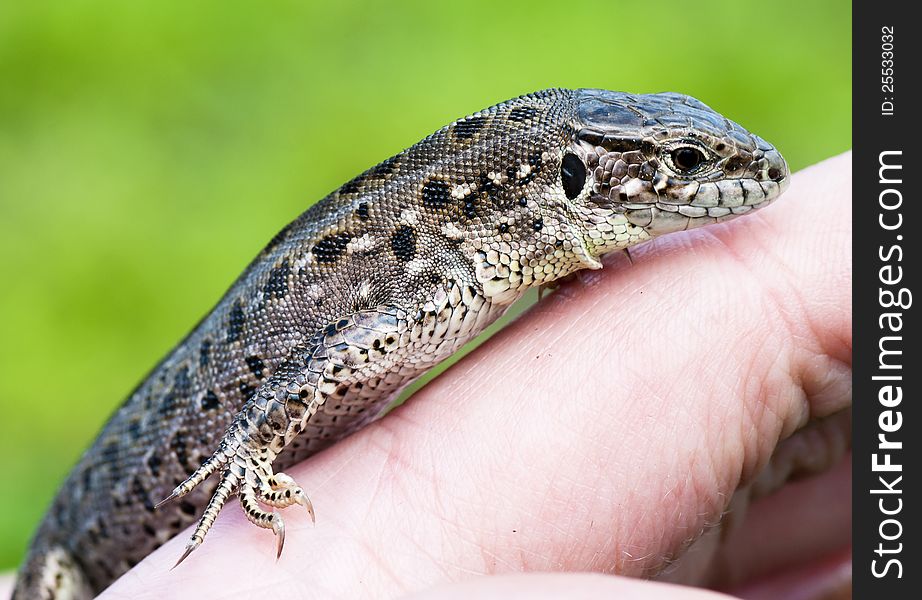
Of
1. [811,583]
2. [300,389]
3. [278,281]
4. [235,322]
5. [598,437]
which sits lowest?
[811,583]

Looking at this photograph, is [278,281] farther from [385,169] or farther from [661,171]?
[661,171]

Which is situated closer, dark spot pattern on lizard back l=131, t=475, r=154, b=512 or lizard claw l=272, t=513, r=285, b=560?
lizard claw l=272, t=513, r=285, b=560

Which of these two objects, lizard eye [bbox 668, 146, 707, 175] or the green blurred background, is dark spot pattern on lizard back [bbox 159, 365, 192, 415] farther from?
the green blurred background

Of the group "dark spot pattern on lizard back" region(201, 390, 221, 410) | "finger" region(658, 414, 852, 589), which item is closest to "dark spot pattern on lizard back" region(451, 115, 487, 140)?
"dark spot pattern on lizard back" region(201, 390, 221, 410)

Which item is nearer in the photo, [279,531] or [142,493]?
[279,531]

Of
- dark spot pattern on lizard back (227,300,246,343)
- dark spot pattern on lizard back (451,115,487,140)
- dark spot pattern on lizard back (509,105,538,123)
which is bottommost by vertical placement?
dark spot pattern on lizard back (227,300,246,343)

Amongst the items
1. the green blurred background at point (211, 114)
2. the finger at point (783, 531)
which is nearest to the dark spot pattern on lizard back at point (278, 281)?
the finger at point (783, 531)

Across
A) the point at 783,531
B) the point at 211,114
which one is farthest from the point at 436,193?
the point at 211,114

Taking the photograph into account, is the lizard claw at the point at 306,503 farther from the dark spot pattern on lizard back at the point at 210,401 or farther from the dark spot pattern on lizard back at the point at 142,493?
the dark spot pattern on lizard back at the point at 142,493

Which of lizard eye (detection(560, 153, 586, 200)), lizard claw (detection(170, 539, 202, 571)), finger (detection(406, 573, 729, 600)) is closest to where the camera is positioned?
finger (detection(406, 573, 729, 600))
